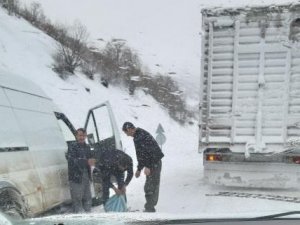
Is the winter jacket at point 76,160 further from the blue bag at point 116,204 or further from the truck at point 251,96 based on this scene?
the truck at point 251,96

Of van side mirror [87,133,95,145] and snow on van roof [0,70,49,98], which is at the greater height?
snow on van roof [0,70,49,98]

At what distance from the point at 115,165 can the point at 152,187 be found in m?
0.75

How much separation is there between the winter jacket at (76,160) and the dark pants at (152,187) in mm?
1016

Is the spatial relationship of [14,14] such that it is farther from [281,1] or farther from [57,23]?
[281,1]

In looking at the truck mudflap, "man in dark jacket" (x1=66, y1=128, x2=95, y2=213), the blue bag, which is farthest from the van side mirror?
the truck mudflap

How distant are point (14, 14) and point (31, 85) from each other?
2540 centimetres

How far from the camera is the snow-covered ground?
9.27 metres

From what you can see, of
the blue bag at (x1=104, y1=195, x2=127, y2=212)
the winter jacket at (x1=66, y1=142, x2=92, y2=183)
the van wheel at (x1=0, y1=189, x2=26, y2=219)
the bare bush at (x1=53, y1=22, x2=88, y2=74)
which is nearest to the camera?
the van wheel at (x1=0, y1=189, x2=26, y2=219)

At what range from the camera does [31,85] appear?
7422mm

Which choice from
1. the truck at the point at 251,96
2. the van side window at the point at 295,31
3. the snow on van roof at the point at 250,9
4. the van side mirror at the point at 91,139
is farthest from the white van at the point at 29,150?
the van side window at the point at 295,31

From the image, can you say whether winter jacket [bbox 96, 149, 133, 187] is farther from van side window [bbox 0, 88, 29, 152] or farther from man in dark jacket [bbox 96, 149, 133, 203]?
van side window [bbox 0, 88, 29, 152]

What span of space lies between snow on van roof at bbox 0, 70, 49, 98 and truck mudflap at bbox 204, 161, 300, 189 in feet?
11.9

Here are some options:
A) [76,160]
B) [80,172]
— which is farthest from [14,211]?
[80,172]

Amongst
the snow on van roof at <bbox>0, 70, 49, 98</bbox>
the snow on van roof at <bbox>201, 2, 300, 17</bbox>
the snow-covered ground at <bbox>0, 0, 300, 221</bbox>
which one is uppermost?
the snow on van roof at <bbox>201, 2, 300, 17</bbox>
